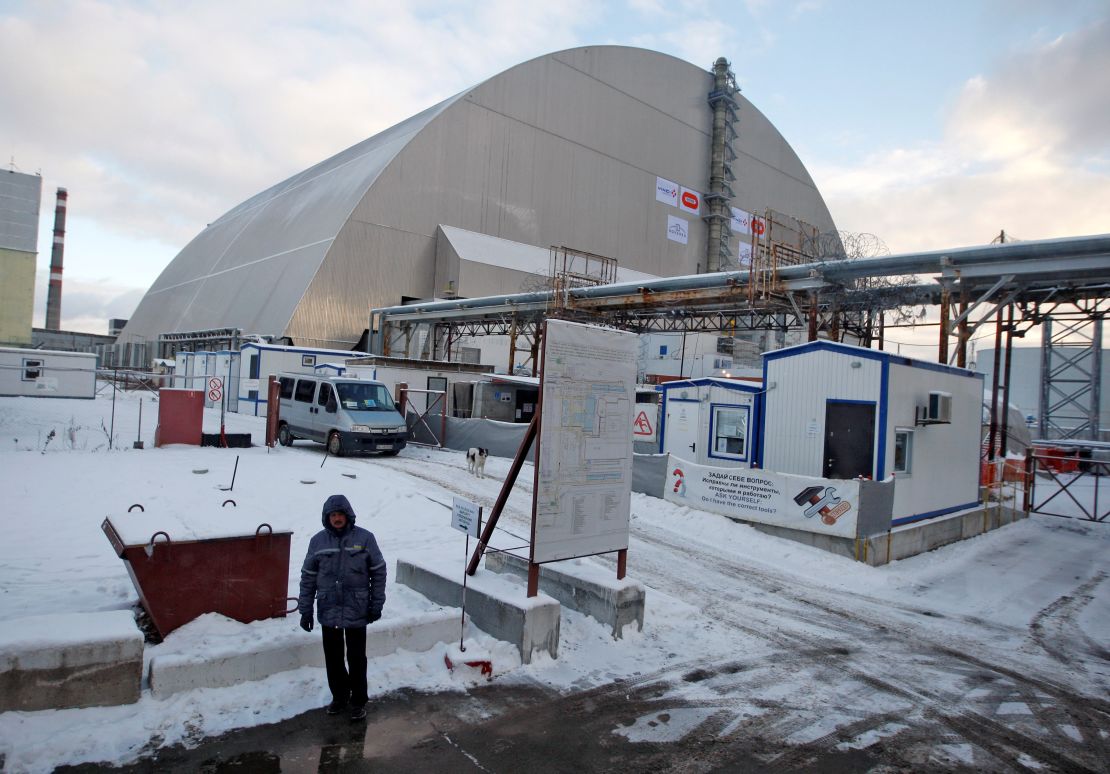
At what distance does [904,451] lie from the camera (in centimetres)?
1339

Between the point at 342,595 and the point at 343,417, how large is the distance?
46.5 feet

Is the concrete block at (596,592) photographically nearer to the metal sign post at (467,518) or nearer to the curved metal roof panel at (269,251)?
the metal sign post at (467,518)

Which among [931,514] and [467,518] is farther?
[931,514]

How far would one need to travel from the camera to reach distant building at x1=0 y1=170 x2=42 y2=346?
6178cm

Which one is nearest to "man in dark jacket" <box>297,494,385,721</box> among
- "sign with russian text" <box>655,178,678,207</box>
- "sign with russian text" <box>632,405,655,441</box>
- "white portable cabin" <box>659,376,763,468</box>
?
"white portable cabin" <box>659,376,763,468</box>

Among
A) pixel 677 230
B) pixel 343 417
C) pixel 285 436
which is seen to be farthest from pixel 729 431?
pixel 677 230

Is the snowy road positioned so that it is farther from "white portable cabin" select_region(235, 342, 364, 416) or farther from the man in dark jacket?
"white portable cabin" select_region(235, 342, 364, 416)

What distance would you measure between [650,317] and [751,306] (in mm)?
6989

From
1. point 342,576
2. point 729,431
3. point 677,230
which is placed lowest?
point 342,576

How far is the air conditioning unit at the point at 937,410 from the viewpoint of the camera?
13641mm

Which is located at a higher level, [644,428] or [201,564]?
[644,428]

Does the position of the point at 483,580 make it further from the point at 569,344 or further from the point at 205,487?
the point at 205,487

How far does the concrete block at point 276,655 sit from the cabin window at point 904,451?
10.2 metres

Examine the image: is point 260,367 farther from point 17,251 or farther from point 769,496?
point 17,251
